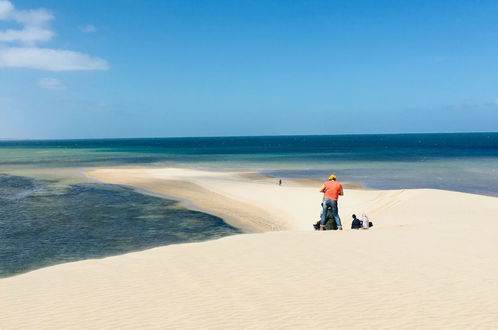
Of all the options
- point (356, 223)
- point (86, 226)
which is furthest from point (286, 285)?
point (86, 226)

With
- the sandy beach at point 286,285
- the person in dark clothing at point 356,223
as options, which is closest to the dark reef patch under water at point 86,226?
the sandy beach at point 286,285

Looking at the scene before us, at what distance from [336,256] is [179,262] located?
4793 mm

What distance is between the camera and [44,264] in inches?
617

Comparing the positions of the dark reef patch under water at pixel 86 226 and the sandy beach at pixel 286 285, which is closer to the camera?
the sandy beach at pixel 286 285

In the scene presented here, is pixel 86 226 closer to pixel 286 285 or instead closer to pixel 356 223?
pixel 356 223

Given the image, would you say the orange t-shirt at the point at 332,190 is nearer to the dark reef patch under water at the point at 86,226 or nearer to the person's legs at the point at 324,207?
the person's legs at the point at 324,207

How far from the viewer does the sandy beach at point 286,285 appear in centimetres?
833

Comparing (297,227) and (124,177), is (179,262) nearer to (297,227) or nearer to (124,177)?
(297,227)

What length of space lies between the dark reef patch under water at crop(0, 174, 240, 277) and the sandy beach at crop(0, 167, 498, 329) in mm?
4358

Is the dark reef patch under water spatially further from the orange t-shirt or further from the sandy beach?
the orange t-shirt

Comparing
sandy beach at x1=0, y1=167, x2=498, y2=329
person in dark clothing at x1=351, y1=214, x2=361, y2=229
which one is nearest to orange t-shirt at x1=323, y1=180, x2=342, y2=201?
sandy beach at x1=0, y1=167, x2=498, y2=329

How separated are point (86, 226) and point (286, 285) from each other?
16.0 meters

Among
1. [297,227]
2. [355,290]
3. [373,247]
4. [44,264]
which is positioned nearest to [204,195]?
[297,227]

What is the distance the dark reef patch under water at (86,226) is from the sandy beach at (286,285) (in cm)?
436
